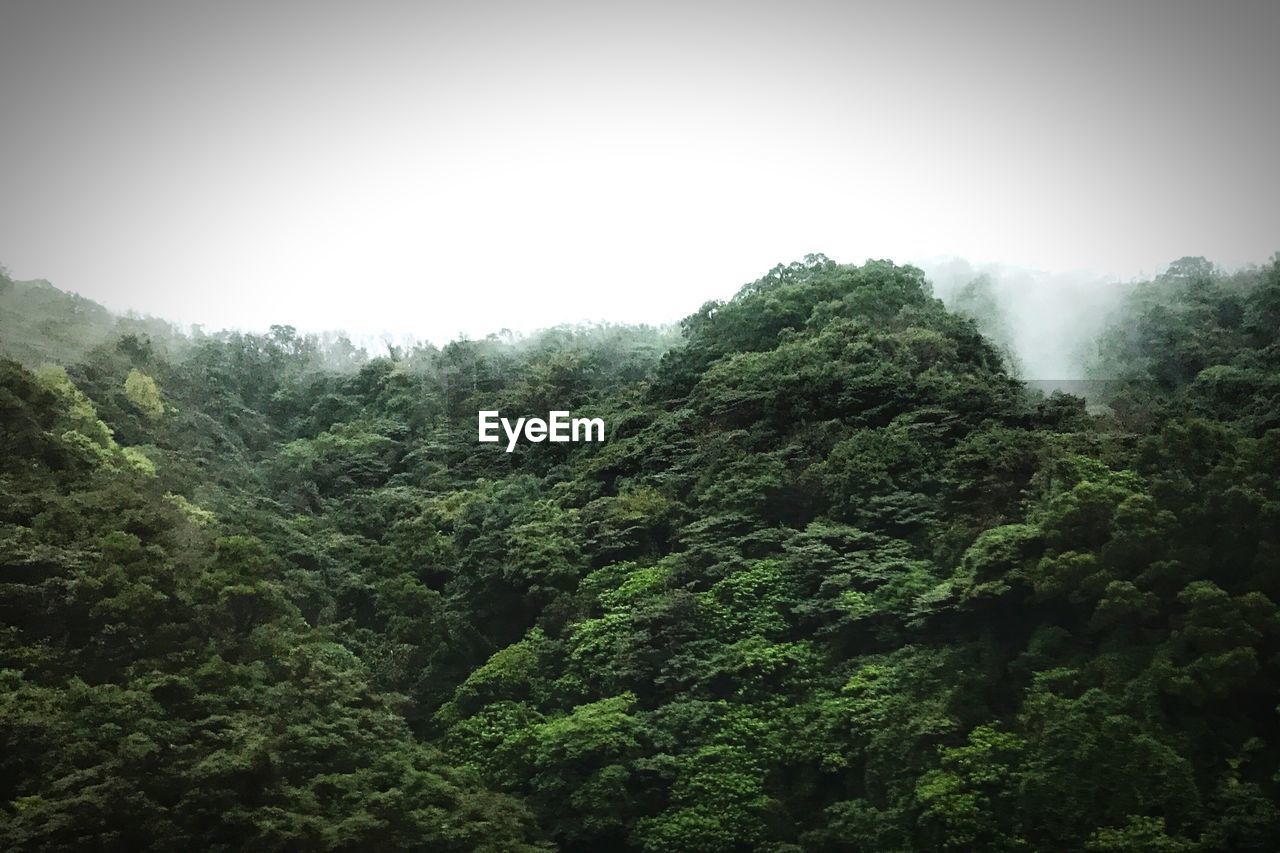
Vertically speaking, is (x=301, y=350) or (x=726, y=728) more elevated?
(x=301, y=350)

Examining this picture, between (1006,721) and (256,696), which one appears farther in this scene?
(256,696)

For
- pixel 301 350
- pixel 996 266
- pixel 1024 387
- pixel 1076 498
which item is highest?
pixel 996 266

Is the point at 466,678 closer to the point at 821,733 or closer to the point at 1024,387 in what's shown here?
the point at 821,733

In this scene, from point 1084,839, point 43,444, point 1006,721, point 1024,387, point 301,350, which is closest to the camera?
point 1084,839

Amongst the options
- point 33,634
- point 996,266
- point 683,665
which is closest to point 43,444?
point 33,634

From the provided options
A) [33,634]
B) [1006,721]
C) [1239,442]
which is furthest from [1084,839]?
[33,634]

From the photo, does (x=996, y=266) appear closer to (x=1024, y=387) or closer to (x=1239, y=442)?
(x=1024, y=387)

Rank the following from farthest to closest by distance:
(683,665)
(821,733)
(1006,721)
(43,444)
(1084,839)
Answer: (43,444) < (683,665) < (821,733) < (1006,721) < (1084,839)
